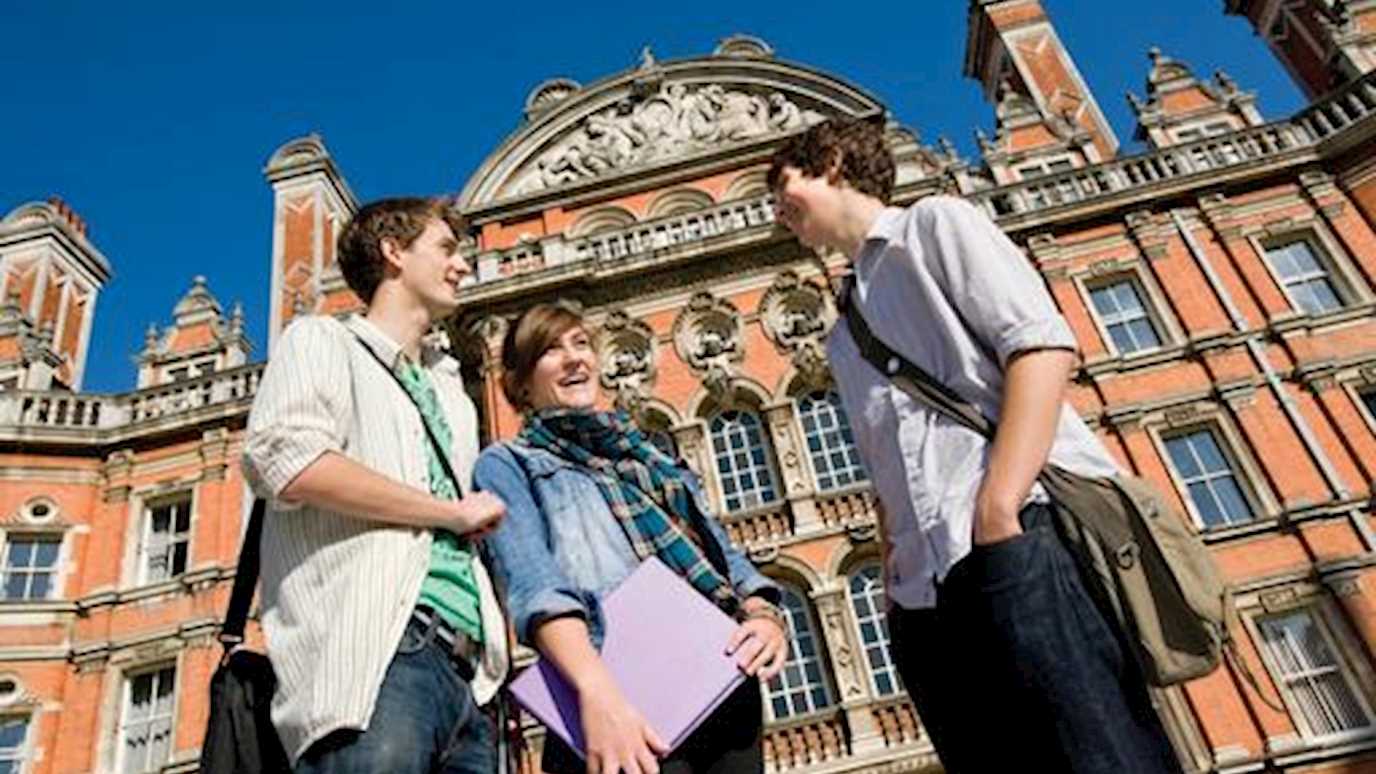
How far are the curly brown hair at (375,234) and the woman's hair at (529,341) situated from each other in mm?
432

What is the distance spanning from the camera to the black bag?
2383 millimetres

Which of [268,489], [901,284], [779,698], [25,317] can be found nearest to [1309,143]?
[779,698]

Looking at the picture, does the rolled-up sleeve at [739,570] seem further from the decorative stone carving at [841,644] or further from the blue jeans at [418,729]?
the decorative stone carving at [841,644]

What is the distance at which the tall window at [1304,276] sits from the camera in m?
15.2

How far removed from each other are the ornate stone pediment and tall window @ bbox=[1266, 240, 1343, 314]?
792cm

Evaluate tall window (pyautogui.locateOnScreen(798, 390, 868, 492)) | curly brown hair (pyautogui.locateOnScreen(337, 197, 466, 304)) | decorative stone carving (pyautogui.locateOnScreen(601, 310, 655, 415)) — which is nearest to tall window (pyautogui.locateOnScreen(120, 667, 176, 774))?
decorative stone carving (pyautogui.locateOnScreen(601, 310, 655, 415))

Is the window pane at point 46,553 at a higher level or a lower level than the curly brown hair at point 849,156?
higher

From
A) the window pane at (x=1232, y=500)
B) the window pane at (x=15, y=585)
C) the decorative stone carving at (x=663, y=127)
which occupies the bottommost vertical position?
the window pane at (x=1232, y=500)

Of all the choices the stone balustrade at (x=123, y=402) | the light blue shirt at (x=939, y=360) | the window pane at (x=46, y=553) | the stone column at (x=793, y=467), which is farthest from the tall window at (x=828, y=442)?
the window pane at (x=46, y=553)

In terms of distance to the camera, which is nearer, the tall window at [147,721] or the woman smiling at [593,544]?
the woman smiling at [593,544]

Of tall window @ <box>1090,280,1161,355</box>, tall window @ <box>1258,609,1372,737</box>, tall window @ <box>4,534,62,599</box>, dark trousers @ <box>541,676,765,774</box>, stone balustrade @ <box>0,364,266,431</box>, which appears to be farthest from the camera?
stone balustrade @ <box>0,364,266,431</box>

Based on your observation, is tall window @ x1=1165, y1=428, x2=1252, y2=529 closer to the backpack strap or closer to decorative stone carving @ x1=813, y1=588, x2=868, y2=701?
decorative stone carving @ x1=813, y1=588, x2=868, y2=701

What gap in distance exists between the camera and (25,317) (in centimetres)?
A: 1911

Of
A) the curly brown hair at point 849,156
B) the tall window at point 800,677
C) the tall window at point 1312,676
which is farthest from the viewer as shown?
the tall window at point 800,677
